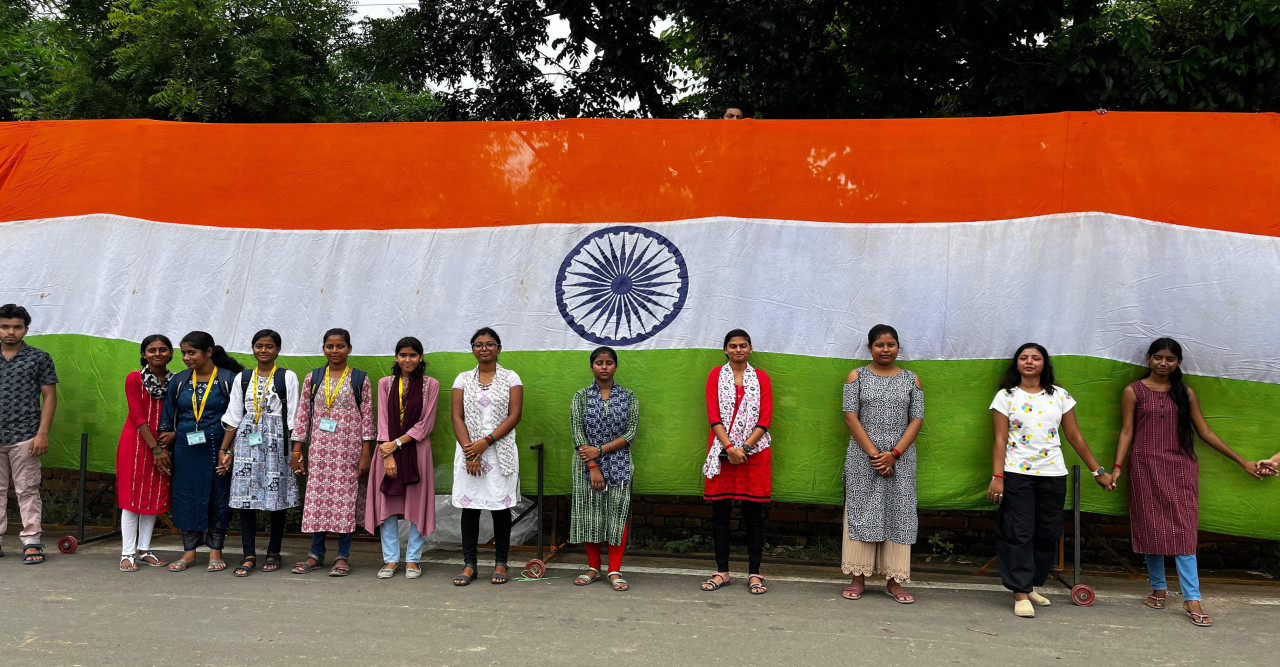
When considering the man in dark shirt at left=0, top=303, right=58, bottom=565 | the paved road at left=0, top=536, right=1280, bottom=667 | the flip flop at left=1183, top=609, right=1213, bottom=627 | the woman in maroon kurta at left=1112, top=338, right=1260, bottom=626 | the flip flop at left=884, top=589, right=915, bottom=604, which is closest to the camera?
the paved road at left=0, top=536, right=1280, bottom=667

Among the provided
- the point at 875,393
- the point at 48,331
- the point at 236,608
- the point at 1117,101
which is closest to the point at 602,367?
the point at 875,393

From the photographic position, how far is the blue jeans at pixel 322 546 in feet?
16.0

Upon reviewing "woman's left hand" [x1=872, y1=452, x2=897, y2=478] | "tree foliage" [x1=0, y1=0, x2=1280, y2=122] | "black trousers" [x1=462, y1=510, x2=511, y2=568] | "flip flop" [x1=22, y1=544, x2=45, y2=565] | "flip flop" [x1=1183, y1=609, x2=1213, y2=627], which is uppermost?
"tree foliage" [x1=0, y1=0, x2=1280, y2=122]

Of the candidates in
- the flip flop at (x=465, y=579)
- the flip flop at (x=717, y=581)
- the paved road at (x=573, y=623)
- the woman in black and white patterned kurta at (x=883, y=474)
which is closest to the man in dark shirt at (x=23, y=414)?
the paved road at (x=573, y=623)

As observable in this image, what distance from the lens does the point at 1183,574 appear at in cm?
424

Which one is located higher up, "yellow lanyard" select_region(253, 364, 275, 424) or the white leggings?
"yellow lanyard" select_region(253, 364, 275, 424)

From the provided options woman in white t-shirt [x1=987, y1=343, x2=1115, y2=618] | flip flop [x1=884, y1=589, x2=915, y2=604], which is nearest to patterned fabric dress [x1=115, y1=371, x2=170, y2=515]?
flip flop [x1=884, y1=589, x2=915, y2=604]

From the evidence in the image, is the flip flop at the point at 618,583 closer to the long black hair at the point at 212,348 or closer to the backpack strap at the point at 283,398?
the backpack strap at the point at 283,398

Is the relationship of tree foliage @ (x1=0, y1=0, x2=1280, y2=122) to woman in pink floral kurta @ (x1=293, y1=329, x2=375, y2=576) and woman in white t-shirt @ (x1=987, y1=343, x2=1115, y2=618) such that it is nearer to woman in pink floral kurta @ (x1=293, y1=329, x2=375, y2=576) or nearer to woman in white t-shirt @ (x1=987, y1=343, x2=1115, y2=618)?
woman in white t-shirt @ (x1=987, y1=343, x2=1115, y2=618)

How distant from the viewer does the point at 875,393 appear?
14.8 feet

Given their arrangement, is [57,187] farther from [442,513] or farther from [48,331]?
[442,513]

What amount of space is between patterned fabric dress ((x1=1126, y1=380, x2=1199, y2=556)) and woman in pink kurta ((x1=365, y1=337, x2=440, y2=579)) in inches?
145

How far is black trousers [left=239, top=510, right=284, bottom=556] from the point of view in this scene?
484 centimetres

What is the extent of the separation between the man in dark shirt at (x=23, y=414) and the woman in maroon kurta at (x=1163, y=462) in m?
5.95
